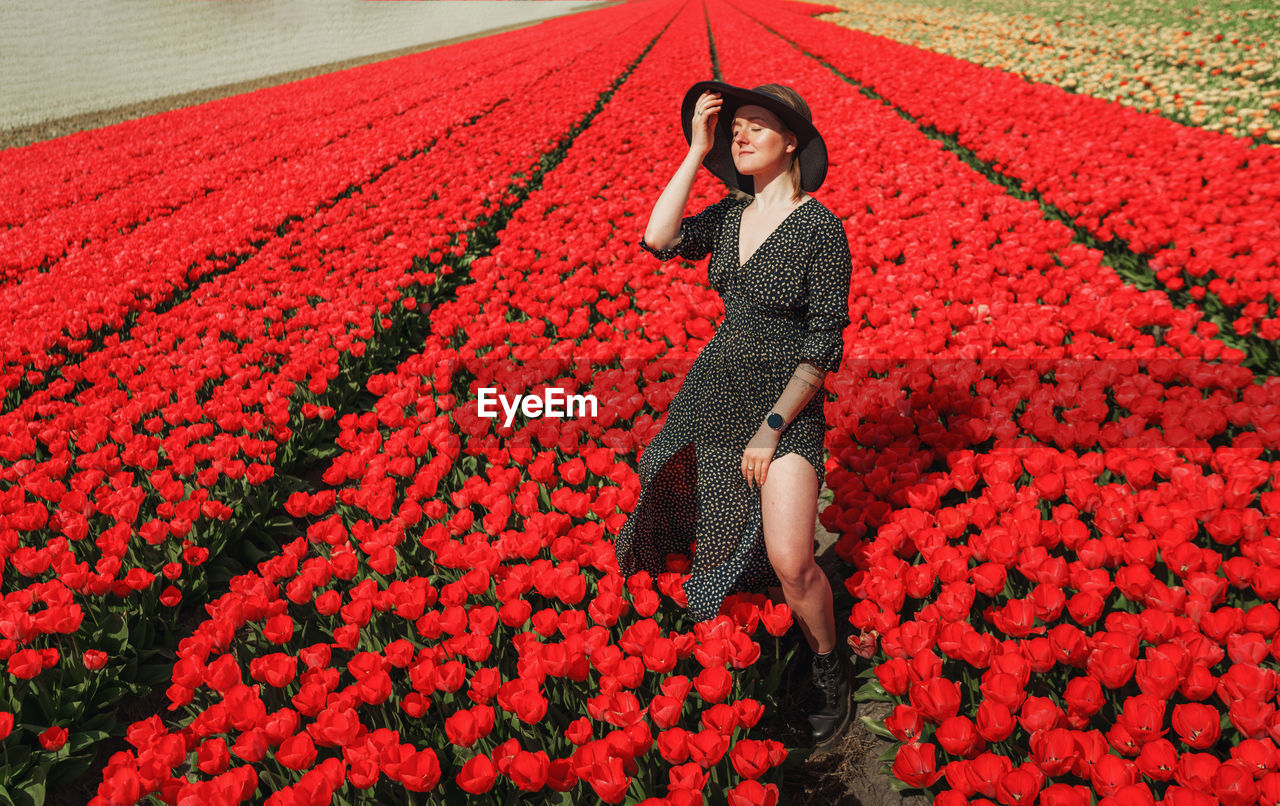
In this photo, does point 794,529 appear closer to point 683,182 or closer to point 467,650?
point 467,650

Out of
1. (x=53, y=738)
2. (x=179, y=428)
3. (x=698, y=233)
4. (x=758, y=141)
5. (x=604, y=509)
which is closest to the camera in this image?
(x=53, y=738)

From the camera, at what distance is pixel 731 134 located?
2406 millimetres

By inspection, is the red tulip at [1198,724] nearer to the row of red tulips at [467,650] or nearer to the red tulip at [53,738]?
the row of red tulips at [467,650]

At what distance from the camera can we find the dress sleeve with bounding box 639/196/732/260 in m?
2.51

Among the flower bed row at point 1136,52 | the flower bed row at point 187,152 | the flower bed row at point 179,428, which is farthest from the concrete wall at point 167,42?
the flower bed row at point 1136,52

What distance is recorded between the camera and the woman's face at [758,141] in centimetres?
219

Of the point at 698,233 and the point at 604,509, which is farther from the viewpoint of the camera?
the point at 604,509

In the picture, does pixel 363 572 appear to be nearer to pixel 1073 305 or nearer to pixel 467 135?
pixel 1073 305

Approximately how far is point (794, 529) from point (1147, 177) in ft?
19.7

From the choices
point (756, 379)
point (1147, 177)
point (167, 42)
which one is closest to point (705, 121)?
point (756, 379)

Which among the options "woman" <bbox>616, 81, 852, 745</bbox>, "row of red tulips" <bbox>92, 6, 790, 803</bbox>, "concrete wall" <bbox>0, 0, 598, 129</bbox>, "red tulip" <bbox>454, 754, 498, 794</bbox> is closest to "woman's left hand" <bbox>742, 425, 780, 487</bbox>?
"woman" <bbox>616, 81, 852, 745</bbox>

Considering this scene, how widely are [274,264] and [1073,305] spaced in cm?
632

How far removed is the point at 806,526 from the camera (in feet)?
7.04
